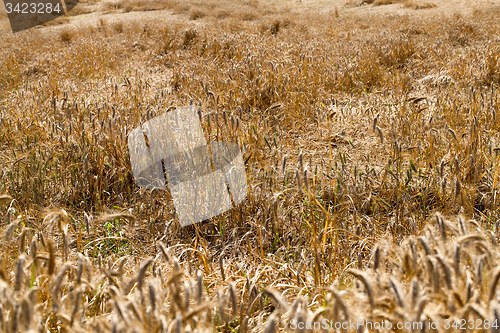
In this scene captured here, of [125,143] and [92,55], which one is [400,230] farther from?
[92,55]

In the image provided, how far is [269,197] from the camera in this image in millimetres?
1954

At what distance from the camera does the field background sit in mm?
904

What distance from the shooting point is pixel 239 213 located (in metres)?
2.00

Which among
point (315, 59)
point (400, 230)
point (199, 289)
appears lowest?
point (400, 230)

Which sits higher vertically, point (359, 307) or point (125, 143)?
point (125, 143)

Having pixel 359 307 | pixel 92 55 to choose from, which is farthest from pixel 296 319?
pixel 92 55

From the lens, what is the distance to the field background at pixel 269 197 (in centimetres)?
90

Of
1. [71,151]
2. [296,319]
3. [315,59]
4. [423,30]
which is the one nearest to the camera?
[296,319]

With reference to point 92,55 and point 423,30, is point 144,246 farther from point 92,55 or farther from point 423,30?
point 423,30

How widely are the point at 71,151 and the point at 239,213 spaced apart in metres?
Result: 1.45

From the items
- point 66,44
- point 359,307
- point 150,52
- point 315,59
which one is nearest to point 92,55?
point 150,52

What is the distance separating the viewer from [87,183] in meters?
2.31

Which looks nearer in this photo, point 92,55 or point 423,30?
point 92,55

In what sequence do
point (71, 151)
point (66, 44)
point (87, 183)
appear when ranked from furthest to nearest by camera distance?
point (66, 44), point (71, 151), point (87, 183)
